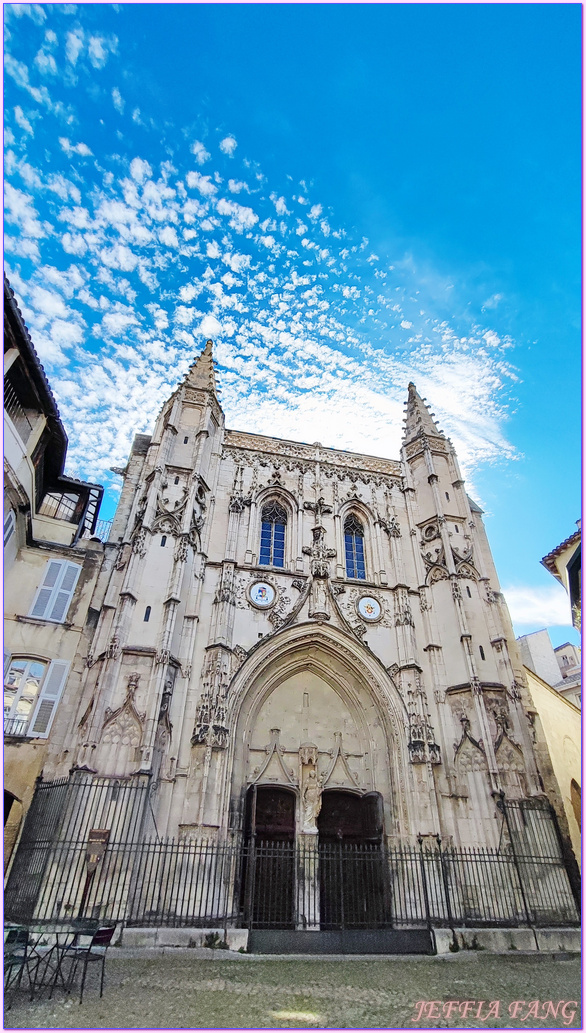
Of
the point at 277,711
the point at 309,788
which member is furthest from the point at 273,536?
the point at 309,788

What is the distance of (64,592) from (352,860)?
1170 cm

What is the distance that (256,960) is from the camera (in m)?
9.18

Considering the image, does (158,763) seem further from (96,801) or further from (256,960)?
(256,960)

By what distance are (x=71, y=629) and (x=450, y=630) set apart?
40.2 ft

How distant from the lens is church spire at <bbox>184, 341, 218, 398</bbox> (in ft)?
71.2

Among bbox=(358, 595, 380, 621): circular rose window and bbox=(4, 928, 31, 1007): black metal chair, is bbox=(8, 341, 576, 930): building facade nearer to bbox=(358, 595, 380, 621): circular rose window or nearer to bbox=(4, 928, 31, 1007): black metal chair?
bbox=(358, 595, 380, 621): circular rose window

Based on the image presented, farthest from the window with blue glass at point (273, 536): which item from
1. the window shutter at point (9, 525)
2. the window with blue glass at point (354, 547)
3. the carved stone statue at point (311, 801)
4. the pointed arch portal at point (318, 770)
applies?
the window shutter at point (9, 525)

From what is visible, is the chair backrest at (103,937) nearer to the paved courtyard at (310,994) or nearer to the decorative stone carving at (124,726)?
the paved courtyard at (310,994)

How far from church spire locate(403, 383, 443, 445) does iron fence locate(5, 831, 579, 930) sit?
16487 mm

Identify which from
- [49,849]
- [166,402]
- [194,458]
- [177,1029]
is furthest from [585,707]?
[166,402]

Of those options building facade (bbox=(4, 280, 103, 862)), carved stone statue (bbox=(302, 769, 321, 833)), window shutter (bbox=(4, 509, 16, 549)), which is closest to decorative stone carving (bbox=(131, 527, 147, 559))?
building facade (bbox=(4, 280, 103, 862))

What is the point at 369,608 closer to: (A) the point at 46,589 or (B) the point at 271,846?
(B) the point at 271,846

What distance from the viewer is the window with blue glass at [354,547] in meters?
19.7

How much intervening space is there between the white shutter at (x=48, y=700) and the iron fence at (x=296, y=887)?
8.72 ft
